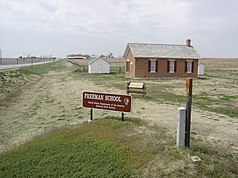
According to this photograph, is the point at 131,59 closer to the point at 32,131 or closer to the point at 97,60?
the point at 97,60

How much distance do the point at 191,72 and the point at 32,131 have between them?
26.6 metres

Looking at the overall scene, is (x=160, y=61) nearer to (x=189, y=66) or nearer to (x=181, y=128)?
(x=189, y=66)

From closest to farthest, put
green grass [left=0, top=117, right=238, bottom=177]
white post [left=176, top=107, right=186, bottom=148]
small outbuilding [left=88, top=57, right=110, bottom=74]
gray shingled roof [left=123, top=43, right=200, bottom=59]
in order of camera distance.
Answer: green grass [left=0, top=117, right=238, bottom=177], white post [left=176, top=107, right=186, bottom=148], gray shingled roof [left=123, top=43, right=200, bottom=59], small outbuilding [left=88, top=57, right=110, bottom=74]

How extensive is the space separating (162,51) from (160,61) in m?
1.60

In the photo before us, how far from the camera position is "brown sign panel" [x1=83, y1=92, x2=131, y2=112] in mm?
7702

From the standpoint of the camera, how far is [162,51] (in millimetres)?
31391

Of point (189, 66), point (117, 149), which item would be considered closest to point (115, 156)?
point (117, 149)

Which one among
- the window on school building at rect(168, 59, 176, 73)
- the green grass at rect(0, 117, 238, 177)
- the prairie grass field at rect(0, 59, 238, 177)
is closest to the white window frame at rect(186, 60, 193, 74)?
the window on school building at rect(168, 59, 176, 73)

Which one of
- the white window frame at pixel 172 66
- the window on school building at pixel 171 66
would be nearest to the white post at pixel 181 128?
the window on school building at pixel 171 66

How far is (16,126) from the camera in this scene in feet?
31.9

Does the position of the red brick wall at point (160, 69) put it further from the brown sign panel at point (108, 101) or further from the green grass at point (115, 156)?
the green grass at point (115, 156)

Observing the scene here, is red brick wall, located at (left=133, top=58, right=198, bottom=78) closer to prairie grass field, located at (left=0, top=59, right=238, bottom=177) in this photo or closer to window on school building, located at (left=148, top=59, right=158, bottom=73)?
window on school building, located at (left=148, top=59, right=158, bottom=73)

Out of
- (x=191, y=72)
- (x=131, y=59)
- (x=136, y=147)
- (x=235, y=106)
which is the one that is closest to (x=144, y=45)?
(x=131, y=59)

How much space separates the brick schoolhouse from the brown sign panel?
71.0 feet
